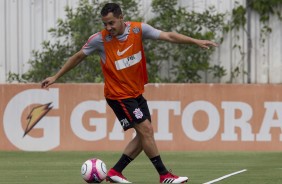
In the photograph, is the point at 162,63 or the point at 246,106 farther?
the point at 162,63

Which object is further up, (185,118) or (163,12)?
(163,12)

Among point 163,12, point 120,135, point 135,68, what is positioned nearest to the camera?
point 135,68

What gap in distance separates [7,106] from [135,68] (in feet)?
28.4

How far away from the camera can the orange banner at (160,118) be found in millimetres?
19594

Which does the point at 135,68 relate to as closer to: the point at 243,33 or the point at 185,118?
the point at 185,118

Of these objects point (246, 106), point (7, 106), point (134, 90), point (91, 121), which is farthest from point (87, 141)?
point (134, 90)

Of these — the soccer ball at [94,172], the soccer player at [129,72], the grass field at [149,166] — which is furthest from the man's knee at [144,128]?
the grass field at [149,166]

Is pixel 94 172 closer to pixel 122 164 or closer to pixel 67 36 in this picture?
pixel 122 164

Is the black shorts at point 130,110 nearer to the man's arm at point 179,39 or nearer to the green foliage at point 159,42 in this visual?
the man's arm at point 179,39

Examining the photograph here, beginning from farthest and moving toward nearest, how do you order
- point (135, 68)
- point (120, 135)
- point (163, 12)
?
point (163, 12)
point (120, 135)
point (135, 68)

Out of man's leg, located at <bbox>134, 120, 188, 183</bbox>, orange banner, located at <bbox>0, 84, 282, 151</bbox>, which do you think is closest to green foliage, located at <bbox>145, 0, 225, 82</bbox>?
orange banner, located at <bbox>0, 84, 282, 151</bbox>

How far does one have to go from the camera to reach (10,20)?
24297mm

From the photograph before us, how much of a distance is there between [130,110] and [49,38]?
12.8m

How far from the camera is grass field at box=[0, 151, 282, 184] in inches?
505
